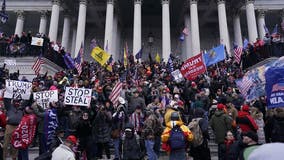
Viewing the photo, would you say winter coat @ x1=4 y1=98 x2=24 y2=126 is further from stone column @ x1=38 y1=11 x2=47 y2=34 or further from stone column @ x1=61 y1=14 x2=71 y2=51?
stone column @ x1=38 y1=11 x2=47 y2=34

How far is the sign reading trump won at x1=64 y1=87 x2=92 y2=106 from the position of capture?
38.5 feet

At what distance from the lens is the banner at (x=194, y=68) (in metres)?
17.2

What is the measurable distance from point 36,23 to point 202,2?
24.0 meters

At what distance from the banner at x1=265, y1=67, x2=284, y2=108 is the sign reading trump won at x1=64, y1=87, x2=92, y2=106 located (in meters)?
6.68

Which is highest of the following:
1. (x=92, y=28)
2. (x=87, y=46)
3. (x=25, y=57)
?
(x=92, y=28)

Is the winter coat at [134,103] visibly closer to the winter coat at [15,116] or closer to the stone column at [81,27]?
the winter coat at [15,116]

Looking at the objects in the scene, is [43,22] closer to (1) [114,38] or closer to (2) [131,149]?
(1) [114,38]

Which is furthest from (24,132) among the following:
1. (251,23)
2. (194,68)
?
(251,23)

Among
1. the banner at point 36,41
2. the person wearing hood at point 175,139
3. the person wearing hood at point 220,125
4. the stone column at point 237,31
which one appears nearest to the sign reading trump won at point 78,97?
the person wearing hood at point 175,139

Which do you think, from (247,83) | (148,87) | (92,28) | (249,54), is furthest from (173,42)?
(247,83)

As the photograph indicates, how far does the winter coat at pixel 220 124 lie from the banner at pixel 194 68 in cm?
765

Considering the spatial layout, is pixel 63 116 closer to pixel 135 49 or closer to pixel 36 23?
pixel 135 49

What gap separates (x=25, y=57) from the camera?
26453mm

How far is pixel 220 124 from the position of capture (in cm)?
962
